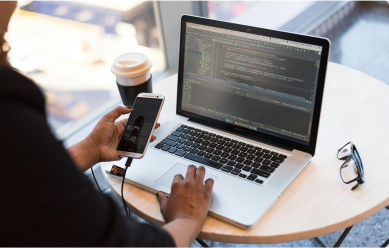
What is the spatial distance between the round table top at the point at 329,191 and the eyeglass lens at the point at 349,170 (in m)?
0.02

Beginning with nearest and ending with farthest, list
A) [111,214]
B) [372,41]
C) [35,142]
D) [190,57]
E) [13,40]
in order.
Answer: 1. [35,142]
2. [111,214]
3. [190,57]
4. [13,40]
5. [372,41]

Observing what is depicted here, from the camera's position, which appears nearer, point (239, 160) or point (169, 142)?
point (239, 160)

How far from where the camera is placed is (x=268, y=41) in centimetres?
94

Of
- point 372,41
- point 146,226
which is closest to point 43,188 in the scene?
point 146,226

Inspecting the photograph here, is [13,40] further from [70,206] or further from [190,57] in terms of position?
[70,206]

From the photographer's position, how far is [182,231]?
2.43ft

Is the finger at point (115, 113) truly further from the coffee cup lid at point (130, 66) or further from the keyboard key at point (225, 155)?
the keyboard key at point (225, 155)

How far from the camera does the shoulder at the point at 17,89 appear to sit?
1.56ft

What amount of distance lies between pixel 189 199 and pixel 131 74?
55 cm

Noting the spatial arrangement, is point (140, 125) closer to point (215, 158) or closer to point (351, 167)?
point (215, 158)

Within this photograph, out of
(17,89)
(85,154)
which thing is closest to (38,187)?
(17,89)

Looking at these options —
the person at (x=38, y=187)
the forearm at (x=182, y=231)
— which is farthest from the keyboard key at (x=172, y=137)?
the person at (x=38, y=187)

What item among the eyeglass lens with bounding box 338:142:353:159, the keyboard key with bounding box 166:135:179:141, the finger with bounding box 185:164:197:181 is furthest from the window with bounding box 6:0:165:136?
the eyeglass lens with bounding box 338:142:353:159

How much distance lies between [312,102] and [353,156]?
179 mm
